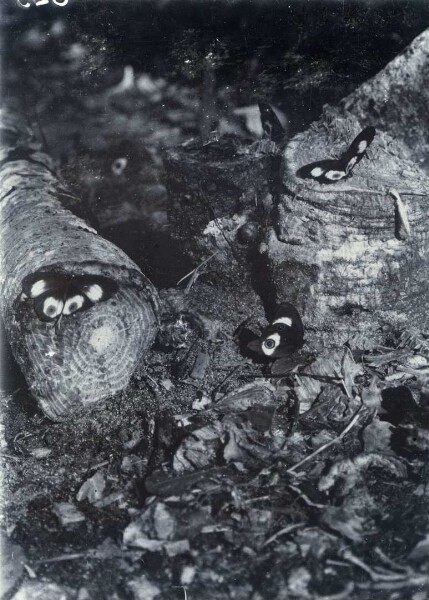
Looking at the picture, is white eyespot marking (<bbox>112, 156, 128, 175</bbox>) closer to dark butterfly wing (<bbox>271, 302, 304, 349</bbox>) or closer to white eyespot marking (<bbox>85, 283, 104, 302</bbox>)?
white eyespot marking (<bbox>85, 283, 104, 302</bbox>)

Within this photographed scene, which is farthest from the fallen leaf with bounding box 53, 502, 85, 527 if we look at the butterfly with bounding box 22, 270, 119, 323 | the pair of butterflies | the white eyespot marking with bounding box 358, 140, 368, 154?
the white eyespot marking with bounding box 358, 140, 368, 154

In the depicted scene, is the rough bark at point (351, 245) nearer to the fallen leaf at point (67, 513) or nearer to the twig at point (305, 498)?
the twig at point (305, 498)

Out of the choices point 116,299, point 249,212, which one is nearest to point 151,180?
point 249,212

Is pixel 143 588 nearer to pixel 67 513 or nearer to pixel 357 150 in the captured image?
pixel 67 513

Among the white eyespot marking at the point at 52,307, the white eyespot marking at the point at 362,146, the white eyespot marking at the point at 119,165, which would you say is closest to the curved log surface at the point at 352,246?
the white eyespot marking at the point at 362,146

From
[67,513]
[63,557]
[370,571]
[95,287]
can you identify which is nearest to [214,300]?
[95,287]
